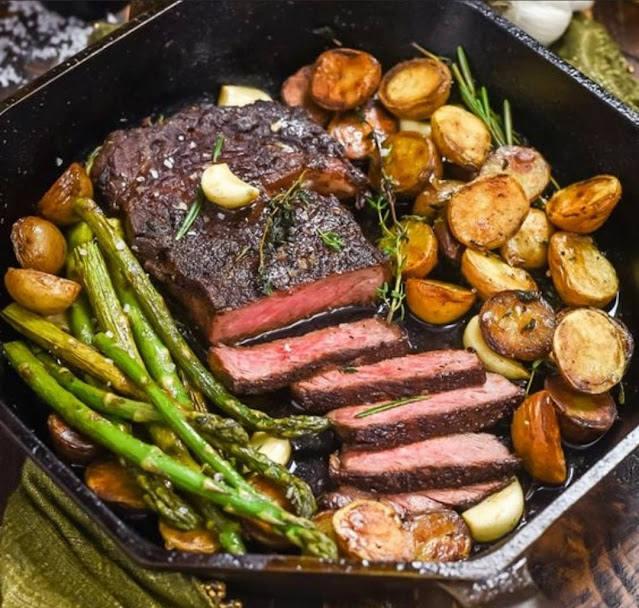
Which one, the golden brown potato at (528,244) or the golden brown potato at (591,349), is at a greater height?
the golden brown potato at (528,244)

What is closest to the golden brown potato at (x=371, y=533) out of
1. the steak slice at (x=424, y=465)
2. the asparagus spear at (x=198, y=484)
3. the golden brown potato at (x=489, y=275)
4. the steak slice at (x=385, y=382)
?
the asparagus spear at (x=198, y=484)

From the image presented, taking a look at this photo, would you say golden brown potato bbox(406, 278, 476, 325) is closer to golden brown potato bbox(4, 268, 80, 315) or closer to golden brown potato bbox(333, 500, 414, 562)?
golden brown potato bbox(333, 500, 414, 562)

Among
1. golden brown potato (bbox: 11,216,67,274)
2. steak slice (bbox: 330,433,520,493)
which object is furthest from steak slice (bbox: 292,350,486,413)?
golden brown potato (bbox: 11,216,67,274)

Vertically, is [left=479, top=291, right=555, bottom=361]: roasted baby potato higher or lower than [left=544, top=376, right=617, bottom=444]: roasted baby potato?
higher

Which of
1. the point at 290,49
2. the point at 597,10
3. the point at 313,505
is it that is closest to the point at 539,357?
the point at 313,505

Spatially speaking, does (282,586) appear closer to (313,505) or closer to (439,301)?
(313,505)

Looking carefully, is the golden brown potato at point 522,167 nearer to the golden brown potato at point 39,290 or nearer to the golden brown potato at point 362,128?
the golden brown potato at point 362,128
